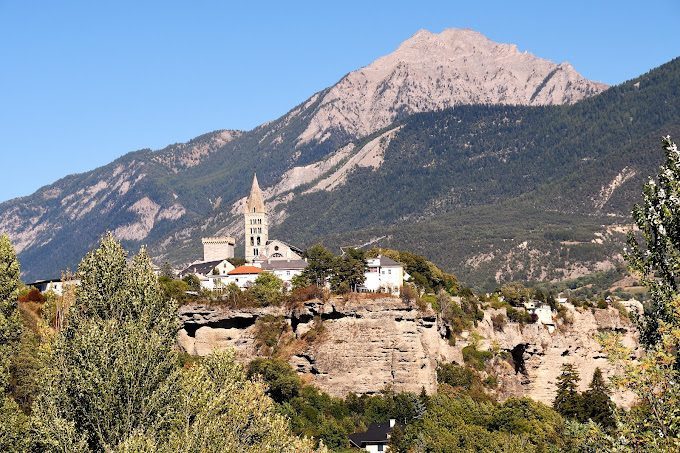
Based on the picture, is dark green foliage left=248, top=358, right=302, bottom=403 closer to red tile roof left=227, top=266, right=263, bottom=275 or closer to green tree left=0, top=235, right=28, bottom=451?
green tree left=0, top=235, right=28, bottom=451

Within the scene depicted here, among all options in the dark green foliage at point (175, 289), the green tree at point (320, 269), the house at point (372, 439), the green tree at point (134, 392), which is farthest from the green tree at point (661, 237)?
the green tree at point (320, 269)

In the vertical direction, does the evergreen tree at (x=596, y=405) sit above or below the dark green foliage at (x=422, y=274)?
below

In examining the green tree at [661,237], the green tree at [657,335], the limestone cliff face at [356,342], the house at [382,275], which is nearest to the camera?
the green tree at [657,335]

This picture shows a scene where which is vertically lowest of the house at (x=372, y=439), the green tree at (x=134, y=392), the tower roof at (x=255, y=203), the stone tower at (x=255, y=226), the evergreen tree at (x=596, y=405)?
the house at (x=372, y=439)

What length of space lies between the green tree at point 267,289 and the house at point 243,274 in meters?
4.43

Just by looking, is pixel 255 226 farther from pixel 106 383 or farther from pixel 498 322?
pixel 106 383

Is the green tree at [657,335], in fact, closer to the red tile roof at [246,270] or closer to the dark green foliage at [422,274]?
the dark green foliage at [422,274]

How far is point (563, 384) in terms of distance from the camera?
280 ft

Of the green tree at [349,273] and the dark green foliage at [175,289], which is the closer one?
the dark green foliage at [175,289]

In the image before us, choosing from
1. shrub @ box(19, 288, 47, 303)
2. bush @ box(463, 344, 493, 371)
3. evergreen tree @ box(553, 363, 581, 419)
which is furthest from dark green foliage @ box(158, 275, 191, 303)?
evergreen tree @ box(553, 363, 581, 419)

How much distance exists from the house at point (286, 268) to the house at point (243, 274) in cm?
122

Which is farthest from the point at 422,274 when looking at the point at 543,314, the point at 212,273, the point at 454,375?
the point at 212,273

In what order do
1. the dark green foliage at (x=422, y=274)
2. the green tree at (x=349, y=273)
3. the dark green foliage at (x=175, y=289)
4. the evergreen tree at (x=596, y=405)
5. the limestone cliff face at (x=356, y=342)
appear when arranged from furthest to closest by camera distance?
the dark green foliage at (x=422, y=274) < the green tree at (x=349, y=273) < the dark green foliage at (x=175, y=289) < the limestone cliff face at (x=356, y=342) < the evergreen tree at (x=596, y=405)

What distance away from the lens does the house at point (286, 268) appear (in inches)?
3991
